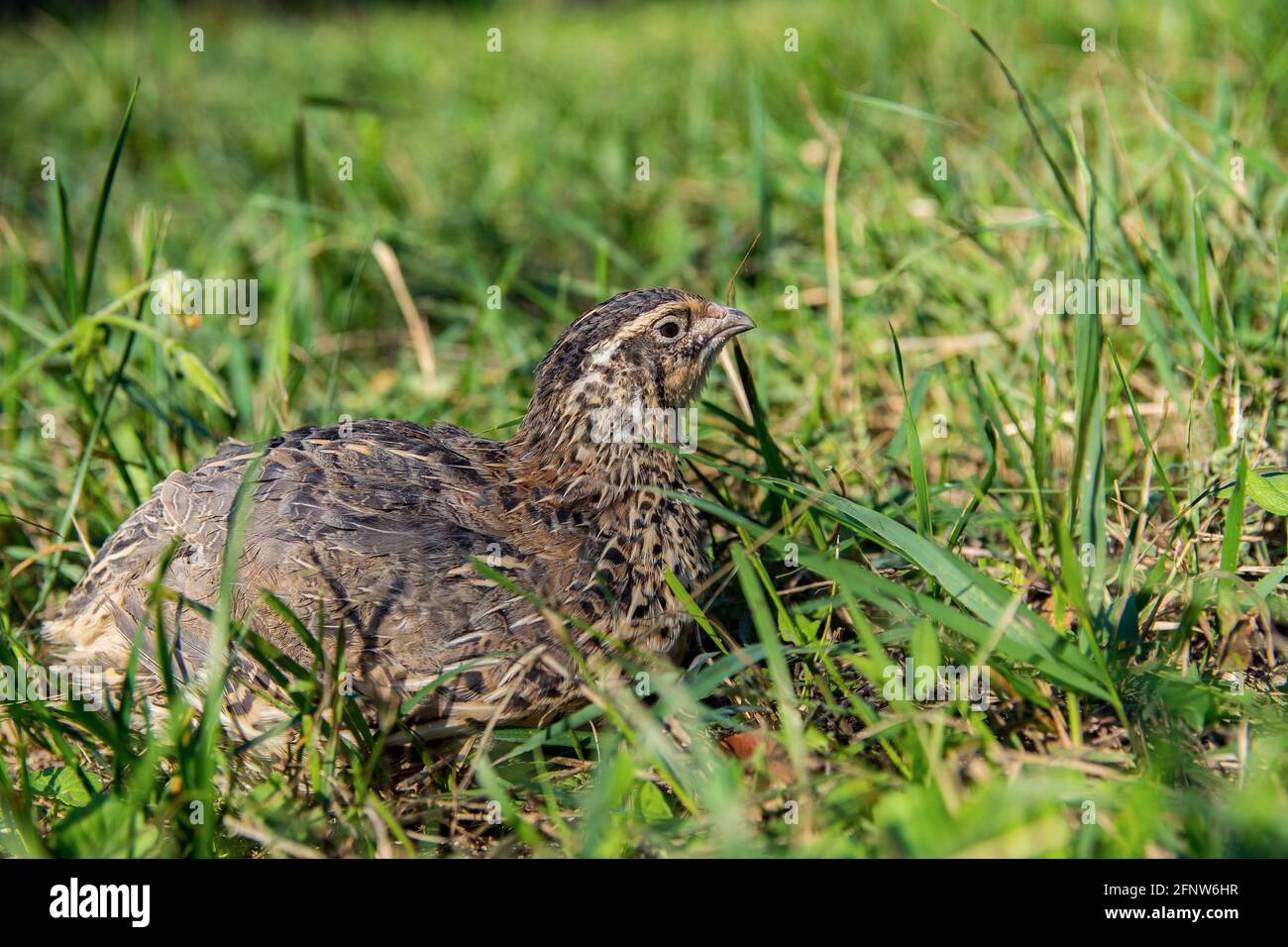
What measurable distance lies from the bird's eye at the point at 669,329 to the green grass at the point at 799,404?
0.88 ft

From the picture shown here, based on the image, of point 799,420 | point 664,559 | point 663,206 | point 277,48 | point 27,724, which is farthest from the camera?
point 277,48

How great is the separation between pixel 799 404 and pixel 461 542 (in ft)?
6.65

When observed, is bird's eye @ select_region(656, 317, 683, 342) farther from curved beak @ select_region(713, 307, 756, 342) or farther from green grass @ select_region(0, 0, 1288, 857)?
green grass @ select_region(0, 0, 1288, 857)

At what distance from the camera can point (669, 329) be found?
146 inches

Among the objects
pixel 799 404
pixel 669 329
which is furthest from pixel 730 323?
pixel 799 404

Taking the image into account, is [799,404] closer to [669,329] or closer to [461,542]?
[669,329]

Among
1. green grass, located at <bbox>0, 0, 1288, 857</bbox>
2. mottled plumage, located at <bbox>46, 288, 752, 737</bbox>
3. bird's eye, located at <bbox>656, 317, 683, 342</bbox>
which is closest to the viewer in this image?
green grass, located at <bbox>0, 0, 1288, 857</bbox>

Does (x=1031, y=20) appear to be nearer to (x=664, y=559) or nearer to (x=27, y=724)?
(x=664, y=559)

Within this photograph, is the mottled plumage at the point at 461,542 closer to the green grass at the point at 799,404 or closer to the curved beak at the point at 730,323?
the curved beak at the point at 730,323

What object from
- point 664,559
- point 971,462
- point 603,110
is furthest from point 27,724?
point 603,110

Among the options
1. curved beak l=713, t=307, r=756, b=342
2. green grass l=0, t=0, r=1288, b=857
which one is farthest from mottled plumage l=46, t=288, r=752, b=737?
green grass l=0, t=0, r=1288, b=857

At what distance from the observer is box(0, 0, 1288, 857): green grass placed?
2695 millimetres

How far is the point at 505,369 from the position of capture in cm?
501
